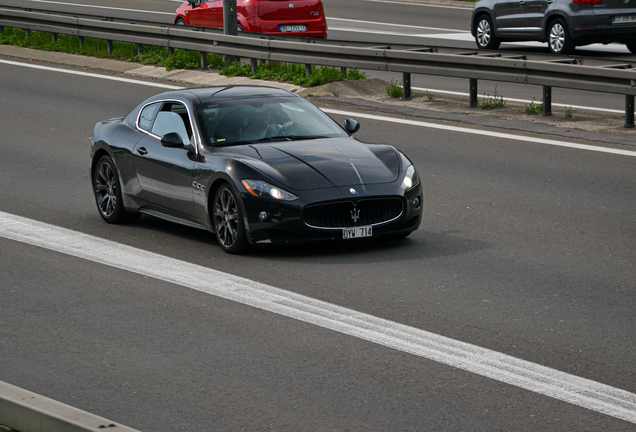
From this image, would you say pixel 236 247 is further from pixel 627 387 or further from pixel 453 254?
pixel 627 387

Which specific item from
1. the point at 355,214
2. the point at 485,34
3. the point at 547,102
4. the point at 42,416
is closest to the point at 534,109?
the point at 547,102

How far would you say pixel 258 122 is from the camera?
1059cm

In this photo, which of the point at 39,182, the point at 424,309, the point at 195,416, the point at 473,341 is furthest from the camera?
the point at 39,182

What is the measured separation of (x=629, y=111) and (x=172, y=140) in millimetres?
7579

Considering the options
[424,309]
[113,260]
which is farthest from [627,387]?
[113,260]

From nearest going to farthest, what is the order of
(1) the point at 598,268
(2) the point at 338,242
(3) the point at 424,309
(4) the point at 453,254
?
(3) the point at 424,309 → (1) the point at 598,268 → (4) the point at 453,254 → (2) the point at 338,242

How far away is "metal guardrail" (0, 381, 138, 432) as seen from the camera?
4.43 metres

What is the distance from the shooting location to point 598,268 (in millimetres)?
9008

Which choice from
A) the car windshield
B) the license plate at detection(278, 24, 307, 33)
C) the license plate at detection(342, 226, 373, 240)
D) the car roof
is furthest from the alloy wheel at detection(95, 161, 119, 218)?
the license plate at detection(278, 24, 307, 33)

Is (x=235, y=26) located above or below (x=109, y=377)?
above

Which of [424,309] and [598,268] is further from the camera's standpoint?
[598,268]

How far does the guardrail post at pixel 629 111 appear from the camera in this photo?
1541 centimetres

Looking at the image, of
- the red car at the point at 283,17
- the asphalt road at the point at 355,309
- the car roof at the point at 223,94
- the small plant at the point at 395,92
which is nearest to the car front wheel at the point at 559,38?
the red car at the point at 283,17

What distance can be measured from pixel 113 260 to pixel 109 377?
10.5ft
